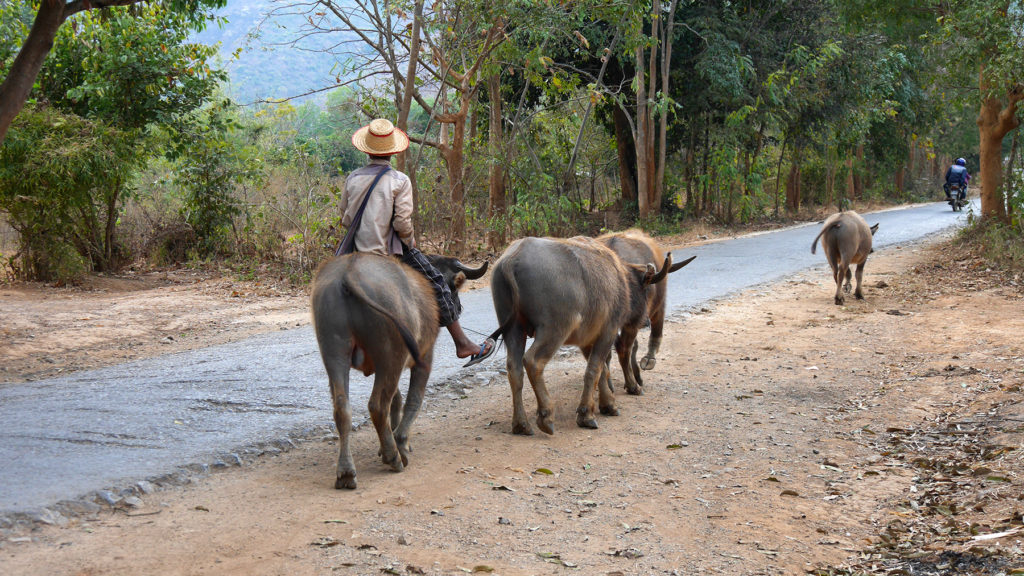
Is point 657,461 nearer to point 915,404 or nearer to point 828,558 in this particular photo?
point 828,558

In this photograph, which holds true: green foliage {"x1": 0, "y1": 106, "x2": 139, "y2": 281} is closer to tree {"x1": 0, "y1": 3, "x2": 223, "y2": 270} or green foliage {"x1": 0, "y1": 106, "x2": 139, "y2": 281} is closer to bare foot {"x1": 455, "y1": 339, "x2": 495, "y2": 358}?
tree {"x1": 0, "y1": 3, "x2": 223, "y2": 270}

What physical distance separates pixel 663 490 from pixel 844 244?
784 cm

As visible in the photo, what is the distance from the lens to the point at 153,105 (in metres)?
14.3

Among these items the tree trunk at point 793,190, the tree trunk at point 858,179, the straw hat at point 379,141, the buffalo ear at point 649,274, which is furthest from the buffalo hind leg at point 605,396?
the tree trunk at point 858,179

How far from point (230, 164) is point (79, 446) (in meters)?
11.4

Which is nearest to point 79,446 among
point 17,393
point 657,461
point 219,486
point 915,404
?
point 219,486

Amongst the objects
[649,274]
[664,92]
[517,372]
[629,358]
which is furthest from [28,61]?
[664,92]

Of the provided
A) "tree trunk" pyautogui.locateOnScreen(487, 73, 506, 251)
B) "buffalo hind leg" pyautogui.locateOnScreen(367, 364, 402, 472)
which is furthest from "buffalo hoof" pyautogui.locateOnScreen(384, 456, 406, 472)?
"tree trunk" pyautogui.locateOnScreen(487, 73, 506, 251)

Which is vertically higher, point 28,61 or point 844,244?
point 28,61

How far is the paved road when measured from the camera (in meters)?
4.52

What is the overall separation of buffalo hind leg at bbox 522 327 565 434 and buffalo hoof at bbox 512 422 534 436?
0.26 feet

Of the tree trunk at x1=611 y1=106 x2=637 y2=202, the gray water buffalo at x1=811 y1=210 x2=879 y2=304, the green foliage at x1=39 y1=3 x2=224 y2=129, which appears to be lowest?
the gray water buffalo at x1=811 y1=210 x2=879 y2=304

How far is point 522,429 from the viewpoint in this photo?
5.82 meters

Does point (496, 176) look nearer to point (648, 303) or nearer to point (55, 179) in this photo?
point (55, 179)
